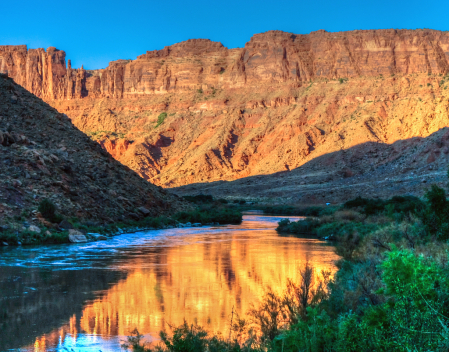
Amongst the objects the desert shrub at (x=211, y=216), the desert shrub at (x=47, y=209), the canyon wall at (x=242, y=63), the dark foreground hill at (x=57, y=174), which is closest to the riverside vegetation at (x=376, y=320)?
the desert shrub at (x=47, y=209)

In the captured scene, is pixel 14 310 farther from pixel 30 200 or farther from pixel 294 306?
pixel 30 200

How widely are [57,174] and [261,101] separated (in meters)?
75.8

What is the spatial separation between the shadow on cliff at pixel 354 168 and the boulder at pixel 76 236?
136ft

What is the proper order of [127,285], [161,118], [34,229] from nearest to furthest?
[127,285] < [34,229] < [161,118]

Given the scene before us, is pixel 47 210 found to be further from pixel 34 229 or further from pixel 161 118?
pixel 161 118

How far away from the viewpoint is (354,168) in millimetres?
76000

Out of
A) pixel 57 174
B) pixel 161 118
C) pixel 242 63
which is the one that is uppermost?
pixel 242 63

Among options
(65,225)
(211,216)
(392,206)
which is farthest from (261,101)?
(65,225)

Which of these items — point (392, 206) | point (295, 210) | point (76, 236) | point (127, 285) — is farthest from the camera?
point (295, 210)

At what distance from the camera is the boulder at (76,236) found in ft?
83.8

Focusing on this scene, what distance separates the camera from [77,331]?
10.3 metres

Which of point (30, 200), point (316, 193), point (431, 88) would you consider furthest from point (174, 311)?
point (431, 88)

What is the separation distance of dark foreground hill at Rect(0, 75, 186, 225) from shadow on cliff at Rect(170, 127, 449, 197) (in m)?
33.3

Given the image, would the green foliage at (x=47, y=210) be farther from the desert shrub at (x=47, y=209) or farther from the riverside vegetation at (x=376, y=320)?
the riverside vegetation at (x=376, y=320)
